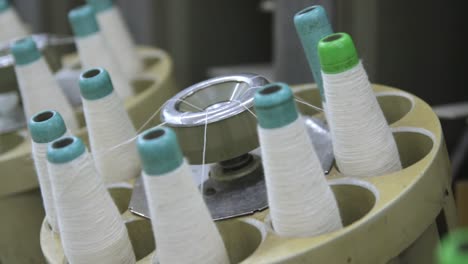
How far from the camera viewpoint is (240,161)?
81cm

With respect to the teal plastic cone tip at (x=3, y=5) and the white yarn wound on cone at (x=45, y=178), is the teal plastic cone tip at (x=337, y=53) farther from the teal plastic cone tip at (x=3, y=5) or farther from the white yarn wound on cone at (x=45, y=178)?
the teal plastic cone tip at (x=3, y=5)

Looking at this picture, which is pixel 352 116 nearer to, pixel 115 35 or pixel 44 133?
pixel 44 133

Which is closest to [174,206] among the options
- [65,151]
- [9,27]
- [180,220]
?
[180,220]

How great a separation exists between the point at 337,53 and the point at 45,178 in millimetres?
344

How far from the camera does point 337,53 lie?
671mm

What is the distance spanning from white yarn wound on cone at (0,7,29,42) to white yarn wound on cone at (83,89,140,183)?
580mm

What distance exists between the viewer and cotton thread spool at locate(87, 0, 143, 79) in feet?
3.98

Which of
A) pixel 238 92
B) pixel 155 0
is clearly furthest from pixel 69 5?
pixel 238 92

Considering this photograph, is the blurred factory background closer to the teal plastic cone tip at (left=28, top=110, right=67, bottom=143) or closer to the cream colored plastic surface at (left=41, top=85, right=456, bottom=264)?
the cream colored plastic surface at (left=41, top=85, right=456, bottom=264)

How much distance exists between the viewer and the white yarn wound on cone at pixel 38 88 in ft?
3.12

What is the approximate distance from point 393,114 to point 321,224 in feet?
0.94

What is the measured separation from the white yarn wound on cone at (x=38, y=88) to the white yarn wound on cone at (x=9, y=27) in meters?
0.42

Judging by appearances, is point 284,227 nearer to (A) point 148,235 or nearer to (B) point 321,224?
(B) point 321,224

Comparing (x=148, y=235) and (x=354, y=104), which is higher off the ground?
(x=354, y=104)
